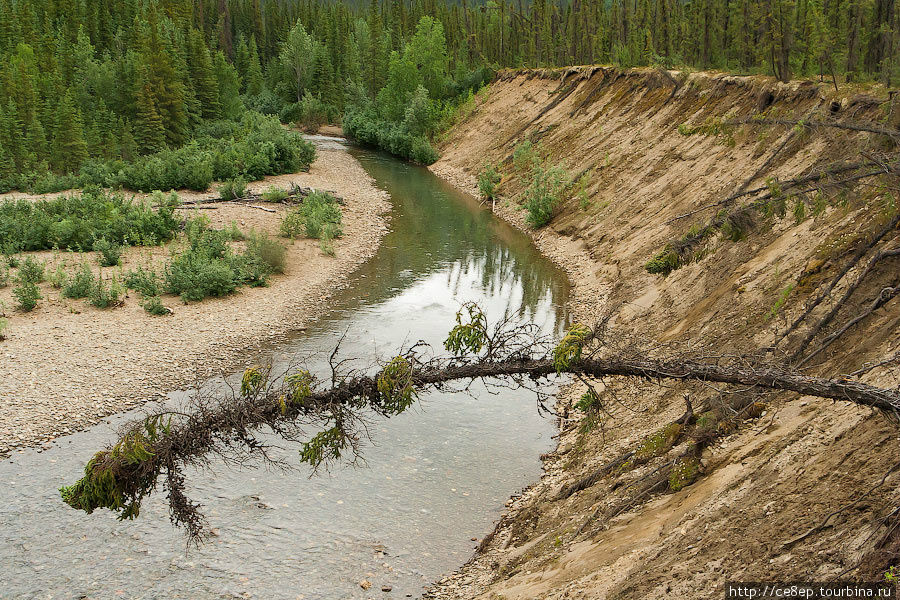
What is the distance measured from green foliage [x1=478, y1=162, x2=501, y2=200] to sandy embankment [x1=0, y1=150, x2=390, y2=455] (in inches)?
502

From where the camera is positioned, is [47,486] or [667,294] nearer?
[47,486]

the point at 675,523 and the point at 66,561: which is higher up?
the point at 675,523

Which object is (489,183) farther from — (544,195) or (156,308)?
(156,308)

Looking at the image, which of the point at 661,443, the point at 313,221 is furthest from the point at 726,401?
the point at 313,221

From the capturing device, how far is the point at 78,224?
23.7 meters

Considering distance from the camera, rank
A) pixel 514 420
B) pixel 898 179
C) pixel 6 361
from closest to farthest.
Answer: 1. pixel 898 179
2. pixel 514 420
3. pixel 6 361

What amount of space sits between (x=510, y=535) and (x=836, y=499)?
15.7 ft

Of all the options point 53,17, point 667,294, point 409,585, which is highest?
point 53,17

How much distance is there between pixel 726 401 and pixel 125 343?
13340mm

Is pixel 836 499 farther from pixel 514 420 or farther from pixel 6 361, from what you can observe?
pixel 6 361

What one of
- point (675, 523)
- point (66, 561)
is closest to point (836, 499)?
point (675, 523)

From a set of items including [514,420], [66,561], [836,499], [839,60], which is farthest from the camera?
[839,60]

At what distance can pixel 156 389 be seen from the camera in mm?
14328

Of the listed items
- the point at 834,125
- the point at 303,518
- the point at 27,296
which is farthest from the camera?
the point at 27,296
